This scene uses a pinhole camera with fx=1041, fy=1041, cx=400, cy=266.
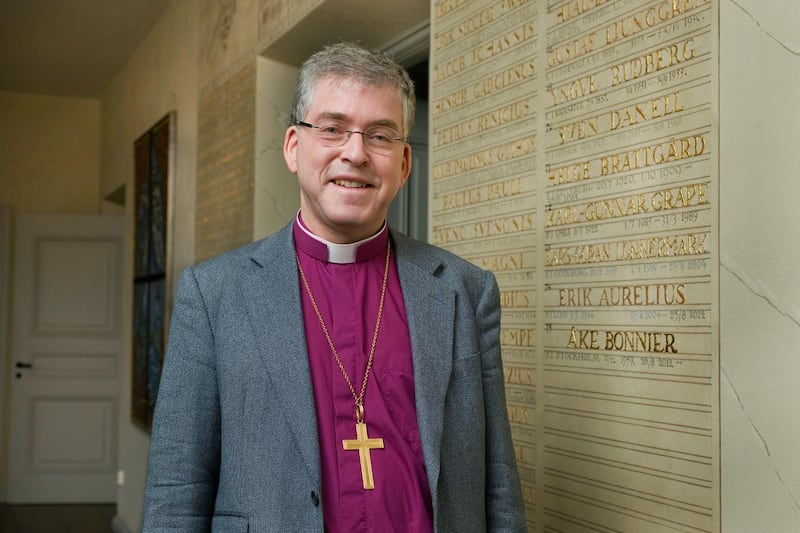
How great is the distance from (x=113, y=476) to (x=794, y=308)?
8713mm

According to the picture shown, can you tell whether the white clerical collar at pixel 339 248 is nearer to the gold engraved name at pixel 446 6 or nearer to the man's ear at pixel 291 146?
the man's ear at pixel 291 146

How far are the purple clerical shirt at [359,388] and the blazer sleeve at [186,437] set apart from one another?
21cm

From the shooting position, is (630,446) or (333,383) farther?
(630,446)

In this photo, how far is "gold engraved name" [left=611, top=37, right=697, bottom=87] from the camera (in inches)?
88.1

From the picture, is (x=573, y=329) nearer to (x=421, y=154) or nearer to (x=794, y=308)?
(x=794, y=308)

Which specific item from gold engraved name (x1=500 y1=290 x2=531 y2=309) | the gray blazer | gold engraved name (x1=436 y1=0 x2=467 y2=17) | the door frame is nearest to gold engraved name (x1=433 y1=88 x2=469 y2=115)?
gold engraved name (x1=436 y1=0 x2=467 y2=17)

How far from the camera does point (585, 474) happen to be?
101 inches

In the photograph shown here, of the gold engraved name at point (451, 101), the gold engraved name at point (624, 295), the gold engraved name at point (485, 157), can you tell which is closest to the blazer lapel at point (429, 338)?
the gold engraved name at point (624, 295)

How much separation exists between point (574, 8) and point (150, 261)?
5467 millimetres

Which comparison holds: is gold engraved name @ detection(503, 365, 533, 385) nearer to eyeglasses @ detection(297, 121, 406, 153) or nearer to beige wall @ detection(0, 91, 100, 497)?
eyeglasses @ detection(297, 121, 406, 153)

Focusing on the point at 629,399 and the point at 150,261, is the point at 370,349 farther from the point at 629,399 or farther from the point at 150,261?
the point at 150,261

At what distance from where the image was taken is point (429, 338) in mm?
2092

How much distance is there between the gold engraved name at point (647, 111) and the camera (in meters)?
2.27

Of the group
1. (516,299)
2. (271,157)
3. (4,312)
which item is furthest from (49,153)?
(516,299)
